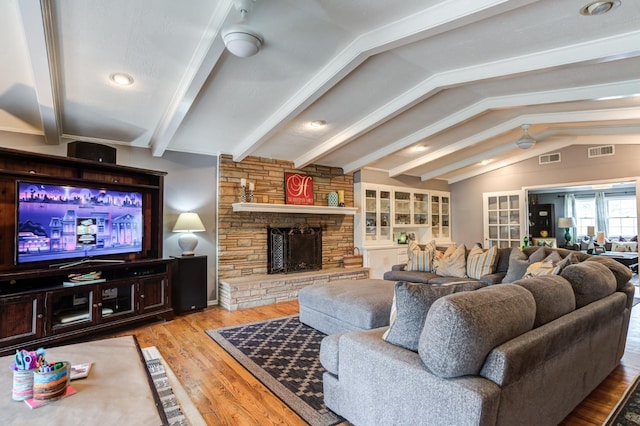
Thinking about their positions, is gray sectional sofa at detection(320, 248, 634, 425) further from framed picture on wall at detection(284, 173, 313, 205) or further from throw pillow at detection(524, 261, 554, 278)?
framed picture on wall at detection(284, 173, 313, 205)

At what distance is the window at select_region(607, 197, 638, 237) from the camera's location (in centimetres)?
914

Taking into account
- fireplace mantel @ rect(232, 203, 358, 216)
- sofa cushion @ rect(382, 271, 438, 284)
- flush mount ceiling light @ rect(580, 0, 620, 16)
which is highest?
flush mount ceiling light @ rect(580, 0, 620, 16)

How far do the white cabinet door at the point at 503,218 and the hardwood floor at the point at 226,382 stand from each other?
11.2ft

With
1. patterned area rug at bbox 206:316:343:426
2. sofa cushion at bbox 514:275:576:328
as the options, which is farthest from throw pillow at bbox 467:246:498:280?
sofa cushion at bbox 514:275:576:328

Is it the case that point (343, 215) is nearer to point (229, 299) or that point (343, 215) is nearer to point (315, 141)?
point (315, 141)

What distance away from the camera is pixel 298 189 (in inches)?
226

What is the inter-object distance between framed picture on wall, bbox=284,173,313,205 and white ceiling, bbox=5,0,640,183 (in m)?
0.81

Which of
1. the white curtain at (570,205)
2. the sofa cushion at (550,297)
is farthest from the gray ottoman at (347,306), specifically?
the white curtain at (570,205)

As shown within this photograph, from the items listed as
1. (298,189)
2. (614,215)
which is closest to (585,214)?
(614,215)

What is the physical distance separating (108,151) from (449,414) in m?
4.16

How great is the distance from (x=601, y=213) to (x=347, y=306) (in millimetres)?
10249

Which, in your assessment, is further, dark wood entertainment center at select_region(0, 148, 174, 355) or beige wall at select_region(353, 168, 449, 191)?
beige wall at select_region(353, 168, 449, 191)

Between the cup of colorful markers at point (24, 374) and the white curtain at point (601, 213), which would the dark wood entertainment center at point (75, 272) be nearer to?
the cup of colorful markers at point (24, 374)

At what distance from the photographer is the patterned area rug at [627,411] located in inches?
79.0
